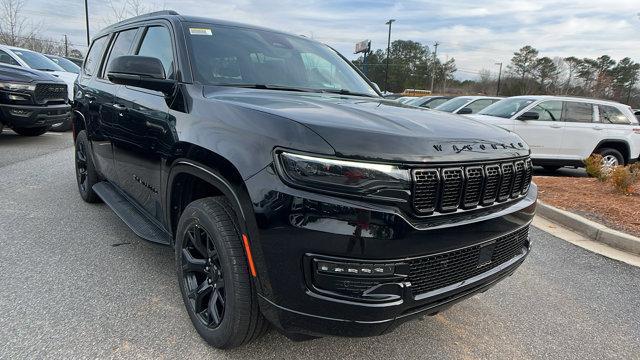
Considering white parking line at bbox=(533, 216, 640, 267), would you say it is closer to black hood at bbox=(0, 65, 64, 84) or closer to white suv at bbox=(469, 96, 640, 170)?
white suv at bbox=(469, 96, 640, 170)

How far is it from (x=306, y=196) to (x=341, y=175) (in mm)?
169

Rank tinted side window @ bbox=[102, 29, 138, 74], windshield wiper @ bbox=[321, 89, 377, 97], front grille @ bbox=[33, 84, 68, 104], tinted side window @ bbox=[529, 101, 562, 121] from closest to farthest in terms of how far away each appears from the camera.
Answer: windshield wiper @ bbox=[321, 89, 377, 97]
tinted side window @ bbox=[102, 29, 138, 74]
front grille @ bbox=[33, 84, 68, 104]
tinted side window @ bbox=[529, 101, 562, 121]

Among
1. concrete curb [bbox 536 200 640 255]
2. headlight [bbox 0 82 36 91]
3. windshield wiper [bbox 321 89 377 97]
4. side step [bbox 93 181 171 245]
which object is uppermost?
windshield wiper [bbox 321 89 377 97]

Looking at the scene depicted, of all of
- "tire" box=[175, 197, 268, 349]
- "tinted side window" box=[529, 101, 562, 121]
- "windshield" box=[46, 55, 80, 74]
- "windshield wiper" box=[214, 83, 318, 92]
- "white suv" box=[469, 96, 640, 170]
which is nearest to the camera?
"tire" box=[175, 197, 268, 349]

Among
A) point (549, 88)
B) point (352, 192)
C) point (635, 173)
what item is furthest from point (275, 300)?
point (549, 88)

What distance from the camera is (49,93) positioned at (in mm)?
8953

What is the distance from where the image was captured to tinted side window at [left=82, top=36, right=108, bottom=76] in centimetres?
464

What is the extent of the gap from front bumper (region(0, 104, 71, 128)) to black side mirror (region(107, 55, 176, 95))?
274 inches

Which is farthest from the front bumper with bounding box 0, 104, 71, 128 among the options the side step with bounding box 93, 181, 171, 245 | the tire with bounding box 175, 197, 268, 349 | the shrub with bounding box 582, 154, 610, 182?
the shrub with bounding box 582, 154, 610, 182

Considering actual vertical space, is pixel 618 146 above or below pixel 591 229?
above

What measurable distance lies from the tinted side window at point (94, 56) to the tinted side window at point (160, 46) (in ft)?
4.42

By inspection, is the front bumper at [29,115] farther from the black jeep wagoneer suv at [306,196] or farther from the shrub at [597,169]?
the shrub at [597,169]

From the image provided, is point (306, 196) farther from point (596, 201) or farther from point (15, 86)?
point (15, 86)

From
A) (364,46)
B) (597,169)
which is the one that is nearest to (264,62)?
(597,169)
